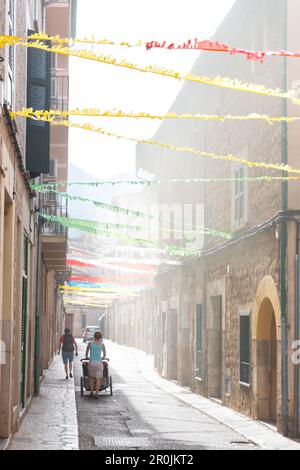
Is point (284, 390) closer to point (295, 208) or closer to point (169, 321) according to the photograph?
point (295, 208)

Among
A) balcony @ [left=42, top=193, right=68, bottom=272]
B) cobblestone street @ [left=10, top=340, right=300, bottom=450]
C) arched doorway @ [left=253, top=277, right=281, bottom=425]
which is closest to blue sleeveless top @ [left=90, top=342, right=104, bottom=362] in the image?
cobblestone street @ [left=10, top=340, right=300, bottom=450]

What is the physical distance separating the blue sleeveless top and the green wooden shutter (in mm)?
6179

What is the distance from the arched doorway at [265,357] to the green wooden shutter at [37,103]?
4.72 metres

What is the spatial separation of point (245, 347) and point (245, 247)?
200 cm

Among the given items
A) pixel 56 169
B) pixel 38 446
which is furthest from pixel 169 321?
pixel 38 446

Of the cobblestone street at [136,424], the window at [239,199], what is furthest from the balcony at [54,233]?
the window at [239,199]

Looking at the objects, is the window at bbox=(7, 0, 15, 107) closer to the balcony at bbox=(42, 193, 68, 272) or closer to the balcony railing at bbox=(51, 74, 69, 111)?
the balcony railing at bbox=(51, 74, 69, 111)

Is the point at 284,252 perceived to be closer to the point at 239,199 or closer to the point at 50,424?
the point at 239,199

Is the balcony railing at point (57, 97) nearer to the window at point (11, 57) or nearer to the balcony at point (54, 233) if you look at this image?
the balcony at point (54, 233)

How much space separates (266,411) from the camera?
16.2 meters

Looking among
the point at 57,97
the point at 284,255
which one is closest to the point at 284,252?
the point at 284,255

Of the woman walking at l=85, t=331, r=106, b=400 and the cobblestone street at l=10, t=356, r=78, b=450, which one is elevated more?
the woman walking at l=85, t=331, r=106, b=400

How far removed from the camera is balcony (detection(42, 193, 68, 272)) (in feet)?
76.1

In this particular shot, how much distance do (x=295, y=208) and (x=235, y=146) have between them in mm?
4517
